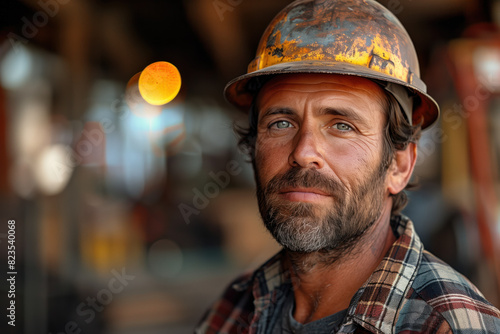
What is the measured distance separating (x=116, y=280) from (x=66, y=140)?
2341 mm

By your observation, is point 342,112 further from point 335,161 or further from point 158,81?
point 158,81

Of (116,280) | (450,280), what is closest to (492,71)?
(450,280)

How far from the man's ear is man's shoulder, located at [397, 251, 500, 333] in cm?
49

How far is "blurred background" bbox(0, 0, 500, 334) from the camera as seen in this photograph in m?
5.43

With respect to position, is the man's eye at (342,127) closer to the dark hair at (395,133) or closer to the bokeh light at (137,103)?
the dark hair at (395,133)

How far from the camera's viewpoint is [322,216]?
6.22 ft

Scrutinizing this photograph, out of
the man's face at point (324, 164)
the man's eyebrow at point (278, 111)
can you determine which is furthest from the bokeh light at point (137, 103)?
the man's face at point (324, 164)

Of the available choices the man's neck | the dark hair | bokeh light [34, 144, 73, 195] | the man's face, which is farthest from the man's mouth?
bokeh light [34, 144, 73, 195]

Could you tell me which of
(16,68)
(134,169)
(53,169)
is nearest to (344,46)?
(53,169)

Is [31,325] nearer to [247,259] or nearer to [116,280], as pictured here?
[116,280]

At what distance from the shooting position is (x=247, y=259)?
395 inches

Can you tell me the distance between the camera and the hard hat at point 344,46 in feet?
6.29

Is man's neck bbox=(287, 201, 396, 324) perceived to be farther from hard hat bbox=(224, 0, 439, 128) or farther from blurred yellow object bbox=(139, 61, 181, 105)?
blurred yellow object bbox=(139, 61, 181, 105)

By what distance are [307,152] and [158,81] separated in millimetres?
7078
